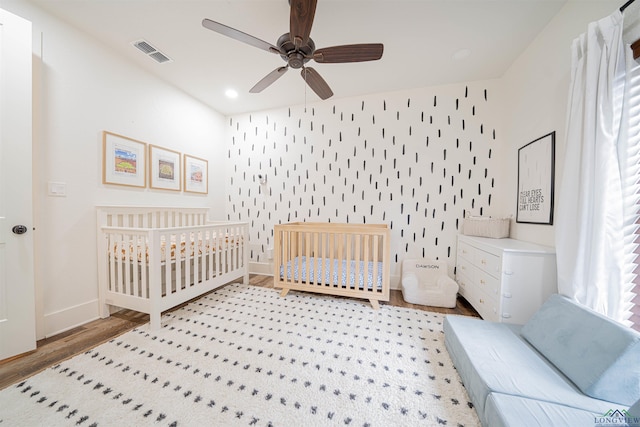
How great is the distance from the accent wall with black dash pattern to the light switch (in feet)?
6.19

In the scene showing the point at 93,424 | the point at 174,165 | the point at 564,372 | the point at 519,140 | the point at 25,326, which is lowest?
the point at 93,424

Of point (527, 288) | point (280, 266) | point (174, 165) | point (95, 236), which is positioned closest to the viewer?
point (527, 288)

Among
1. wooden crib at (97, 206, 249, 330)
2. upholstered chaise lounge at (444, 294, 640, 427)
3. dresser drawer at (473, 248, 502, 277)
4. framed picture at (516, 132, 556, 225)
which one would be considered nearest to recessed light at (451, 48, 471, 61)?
framed picture at (516, 132, 556, 225)

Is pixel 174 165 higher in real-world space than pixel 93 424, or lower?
higher

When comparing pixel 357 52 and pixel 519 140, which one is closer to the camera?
pixel 357 52

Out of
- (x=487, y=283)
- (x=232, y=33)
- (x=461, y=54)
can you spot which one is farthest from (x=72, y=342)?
(x=461, y=54)

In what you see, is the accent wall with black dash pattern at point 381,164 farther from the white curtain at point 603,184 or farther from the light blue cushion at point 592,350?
the light blue cushion at point 592,350

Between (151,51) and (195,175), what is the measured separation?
1.42 metres

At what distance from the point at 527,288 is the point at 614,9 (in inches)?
71.1

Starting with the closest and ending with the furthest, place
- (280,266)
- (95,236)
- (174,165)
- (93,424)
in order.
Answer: (93,424), (95,236), (280,266), (174,165)

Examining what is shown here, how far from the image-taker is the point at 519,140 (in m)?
2.15

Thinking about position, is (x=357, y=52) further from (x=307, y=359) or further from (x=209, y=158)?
(x=209, y=158)

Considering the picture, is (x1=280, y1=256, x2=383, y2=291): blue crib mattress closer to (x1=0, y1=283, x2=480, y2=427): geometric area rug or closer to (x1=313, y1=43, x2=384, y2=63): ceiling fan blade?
(x1=0, y1=283, x2=480, y2=427): geometric area rug

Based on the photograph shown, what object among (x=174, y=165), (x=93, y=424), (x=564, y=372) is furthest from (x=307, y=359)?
(x=174, y=165)
